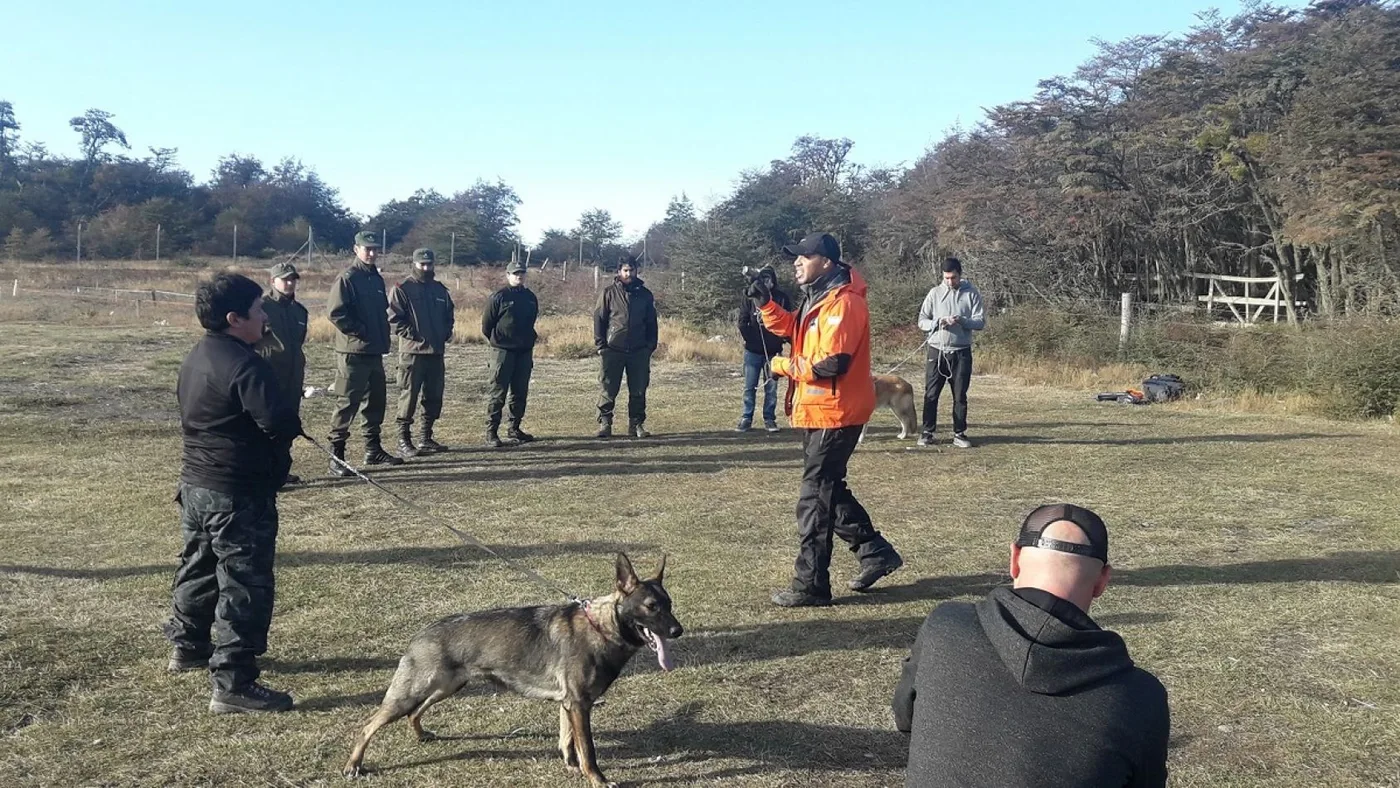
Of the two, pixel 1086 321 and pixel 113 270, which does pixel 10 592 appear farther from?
pixel 113 270

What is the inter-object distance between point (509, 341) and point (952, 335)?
4614mm

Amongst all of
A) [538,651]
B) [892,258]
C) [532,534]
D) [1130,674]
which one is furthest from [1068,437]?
[892,258]

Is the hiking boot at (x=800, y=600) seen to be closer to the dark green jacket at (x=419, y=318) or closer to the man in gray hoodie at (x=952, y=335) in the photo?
the man in gray hoodie at (x=952, y=335)

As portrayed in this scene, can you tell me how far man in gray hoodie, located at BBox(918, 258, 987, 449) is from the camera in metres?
9.78

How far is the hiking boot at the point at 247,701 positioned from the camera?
159 inches

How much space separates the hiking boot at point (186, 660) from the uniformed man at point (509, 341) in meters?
5.91

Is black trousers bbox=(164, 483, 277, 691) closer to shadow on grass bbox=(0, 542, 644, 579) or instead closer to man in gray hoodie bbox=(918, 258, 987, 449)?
shadow on grass bbox=(0, 542, 644, 579)

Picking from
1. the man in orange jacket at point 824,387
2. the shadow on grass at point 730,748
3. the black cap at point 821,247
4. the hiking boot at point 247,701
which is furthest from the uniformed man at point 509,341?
the shadow on grass at point 730,748

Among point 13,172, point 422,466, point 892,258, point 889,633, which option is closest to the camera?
point 889,633

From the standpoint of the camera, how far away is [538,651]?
3592 mm

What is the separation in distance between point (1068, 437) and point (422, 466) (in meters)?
7.15

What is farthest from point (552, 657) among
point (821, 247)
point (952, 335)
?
point (952, 335)

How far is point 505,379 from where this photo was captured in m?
10.3

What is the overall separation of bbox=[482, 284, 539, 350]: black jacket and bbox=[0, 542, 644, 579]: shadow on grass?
155 inches
